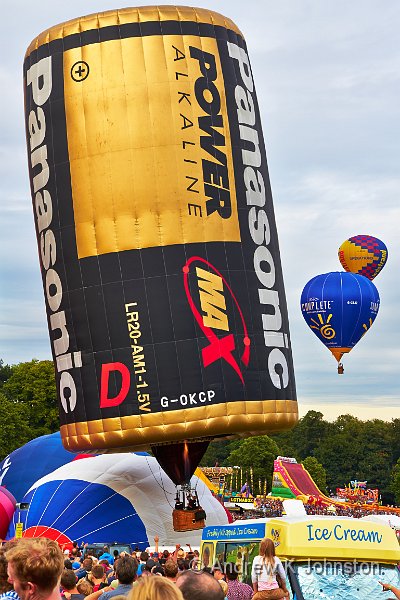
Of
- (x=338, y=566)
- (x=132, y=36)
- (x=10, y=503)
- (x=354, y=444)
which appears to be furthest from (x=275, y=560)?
(x=354, y=444)

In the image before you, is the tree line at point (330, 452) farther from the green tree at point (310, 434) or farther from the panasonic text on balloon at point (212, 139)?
the panasonic text on balloon at point (212, 139)

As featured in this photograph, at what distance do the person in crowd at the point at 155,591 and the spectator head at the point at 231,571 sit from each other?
22.1 feet

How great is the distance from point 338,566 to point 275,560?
130 centimetres

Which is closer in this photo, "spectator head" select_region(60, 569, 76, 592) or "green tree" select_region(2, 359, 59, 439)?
"spectator head" select_region(60, 569, 76, 592)

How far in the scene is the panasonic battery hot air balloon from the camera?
78.7 ft

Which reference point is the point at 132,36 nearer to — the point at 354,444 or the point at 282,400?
the point at 282,400

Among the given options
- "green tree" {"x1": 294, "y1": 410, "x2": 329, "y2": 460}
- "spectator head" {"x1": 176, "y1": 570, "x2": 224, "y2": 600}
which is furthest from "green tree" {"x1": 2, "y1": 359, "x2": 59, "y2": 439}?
"spectator head" {"x1": 176, "y1": 570, "x2": 224, "y2": 600}

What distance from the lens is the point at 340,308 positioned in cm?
5344

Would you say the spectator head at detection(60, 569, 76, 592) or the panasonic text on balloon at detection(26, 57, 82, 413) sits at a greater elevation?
the panasonic text on balloon at detection(26, 57, 82, 413)

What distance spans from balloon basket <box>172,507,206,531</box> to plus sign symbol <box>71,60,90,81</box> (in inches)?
394

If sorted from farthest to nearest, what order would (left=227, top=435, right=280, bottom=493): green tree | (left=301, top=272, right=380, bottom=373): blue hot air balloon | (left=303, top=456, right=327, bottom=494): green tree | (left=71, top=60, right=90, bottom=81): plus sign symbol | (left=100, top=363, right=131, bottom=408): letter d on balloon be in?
(left=303, top=456, right=327, bottom=494): green tree → (left=227, top=435, right=280, bottom=493): green tree → (left=301, top=272, right=380, bottom=373): blue hot air balloon → (left=71, top=60, right=90, bottom=81): plus sign symbol → (left=100, top=363, right=131, bottom=408): letter d on balloon

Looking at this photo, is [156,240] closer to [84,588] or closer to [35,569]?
[84,588]

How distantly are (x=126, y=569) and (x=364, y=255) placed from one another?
2307 inches

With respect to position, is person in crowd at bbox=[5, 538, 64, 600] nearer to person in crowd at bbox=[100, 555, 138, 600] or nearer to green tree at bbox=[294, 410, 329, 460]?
person in crowd at bbox=[100, 555, 138, 600]
